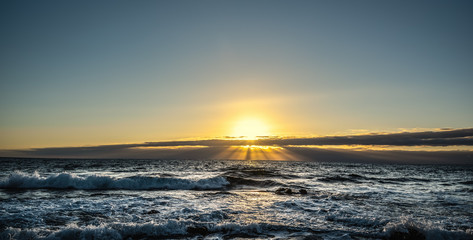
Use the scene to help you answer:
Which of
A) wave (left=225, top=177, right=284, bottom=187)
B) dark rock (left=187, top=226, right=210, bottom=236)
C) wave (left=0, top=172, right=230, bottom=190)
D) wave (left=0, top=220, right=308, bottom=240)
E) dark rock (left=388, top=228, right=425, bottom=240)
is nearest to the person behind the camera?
wave (left=0, top=220, right=308, bottom=240)

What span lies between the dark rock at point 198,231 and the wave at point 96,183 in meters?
15.1

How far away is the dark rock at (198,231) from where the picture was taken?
9.55m

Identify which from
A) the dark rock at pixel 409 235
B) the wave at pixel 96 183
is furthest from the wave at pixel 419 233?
the wave at pixel 96 183

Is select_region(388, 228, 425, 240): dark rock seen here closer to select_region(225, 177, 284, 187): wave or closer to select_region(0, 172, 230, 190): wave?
select_region(225, 177, 284, 187): wave

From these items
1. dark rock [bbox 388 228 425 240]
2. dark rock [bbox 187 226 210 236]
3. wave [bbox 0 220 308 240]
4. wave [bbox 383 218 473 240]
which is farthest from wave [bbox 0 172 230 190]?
dark rock [bbox 388 228 425 240]

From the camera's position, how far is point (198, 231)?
9742 millimetres

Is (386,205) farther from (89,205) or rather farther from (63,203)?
Answer: (63,203)

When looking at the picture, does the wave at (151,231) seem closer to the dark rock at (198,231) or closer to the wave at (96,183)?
the dark rock at (198,231)

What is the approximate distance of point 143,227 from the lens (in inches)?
384

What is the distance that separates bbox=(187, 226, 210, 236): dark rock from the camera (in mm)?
9555

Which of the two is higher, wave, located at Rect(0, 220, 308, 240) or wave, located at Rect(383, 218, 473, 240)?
wave, located at Rect(0, 220, 308, 240)

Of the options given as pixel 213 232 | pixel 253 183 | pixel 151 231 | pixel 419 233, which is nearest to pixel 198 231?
pixel 213 232

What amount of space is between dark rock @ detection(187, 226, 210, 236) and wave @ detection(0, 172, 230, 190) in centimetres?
1509

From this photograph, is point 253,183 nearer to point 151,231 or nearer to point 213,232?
point 213,232
